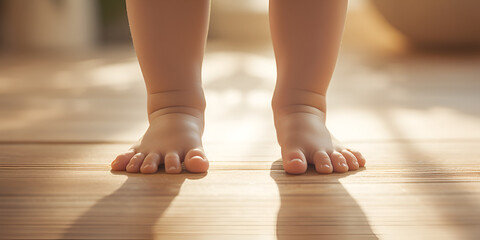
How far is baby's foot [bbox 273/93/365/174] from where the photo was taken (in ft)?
2.36

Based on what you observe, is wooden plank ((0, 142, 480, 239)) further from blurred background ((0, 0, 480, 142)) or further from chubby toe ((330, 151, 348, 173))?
blurred background ((0, 0, 480, 142))

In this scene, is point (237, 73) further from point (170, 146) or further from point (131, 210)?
point (131, 210)

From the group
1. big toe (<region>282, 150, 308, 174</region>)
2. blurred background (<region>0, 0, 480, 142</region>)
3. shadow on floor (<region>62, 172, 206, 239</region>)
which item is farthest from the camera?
blurred background (<region>0, 0, 480, 142</region>)

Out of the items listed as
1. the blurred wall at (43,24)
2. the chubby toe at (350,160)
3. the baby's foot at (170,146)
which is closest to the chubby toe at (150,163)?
the baby's foot at (170,146)

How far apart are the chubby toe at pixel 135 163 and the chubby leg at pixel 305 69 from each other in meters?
0.20

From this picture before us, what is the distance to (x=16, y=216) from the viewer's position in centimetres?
54

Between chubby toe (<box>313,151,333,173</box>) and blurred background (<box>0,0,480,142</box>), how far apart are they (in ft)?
0.68

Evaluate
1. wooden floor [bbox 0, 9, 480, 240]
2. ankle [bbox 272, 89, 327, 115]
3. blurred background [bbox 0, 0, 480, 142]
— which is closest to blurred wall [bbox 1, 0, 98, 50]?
blurred background [bbox 0, 0, 480, 142]

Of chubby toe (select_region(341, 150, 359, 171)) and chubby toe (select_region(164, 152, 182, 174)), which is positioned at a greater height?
chubby toe (select_region(341, 150, 359, 171))

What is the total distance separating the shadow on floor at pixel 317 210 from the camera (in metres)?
0.51

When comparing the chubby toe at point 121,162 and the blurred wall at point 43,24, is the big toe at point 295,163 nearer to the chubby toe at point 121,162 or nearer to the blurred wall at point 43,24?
the chubby toe at point 121,162

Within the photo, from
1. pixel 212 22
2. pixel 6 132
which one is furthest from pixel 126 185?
pixel 212 22

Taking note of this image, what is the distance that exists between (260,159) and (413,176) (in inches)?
8.5

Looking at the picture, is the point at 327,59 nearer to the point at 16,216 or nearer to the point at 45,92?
the point at 16,216
